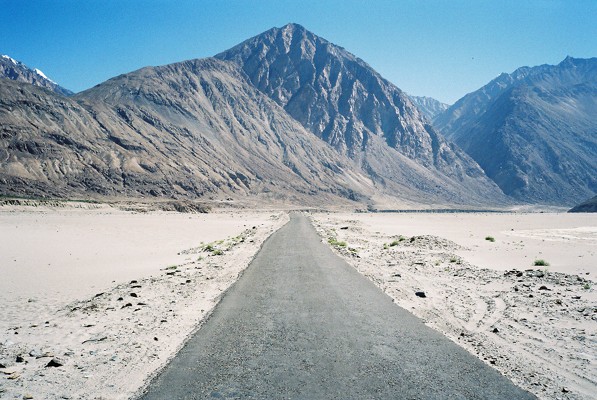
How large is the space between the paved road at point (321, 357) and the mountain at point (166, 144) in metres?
90.9

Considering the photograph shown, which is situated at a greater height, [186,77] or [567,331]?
[186,77]

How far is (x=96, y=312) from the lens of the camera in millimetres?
10133

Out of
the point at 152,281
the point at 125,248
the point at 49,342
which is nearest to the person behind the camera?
the point at 49,342

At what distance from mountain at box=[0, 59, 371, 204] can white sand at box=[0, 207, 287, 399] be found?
78644 mm

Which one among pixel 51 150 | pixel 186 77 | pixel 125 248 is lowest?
pixel 125 248

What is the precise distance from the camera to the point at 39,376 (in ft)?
20.8

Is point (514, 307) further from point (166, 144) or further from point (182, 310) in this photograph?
point (166, 144)

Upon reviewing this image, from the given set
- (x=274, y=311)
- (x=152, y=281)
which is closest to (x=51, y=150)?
(x=152, y=281)

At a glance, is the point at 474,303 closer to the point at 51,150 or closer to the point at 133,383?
the point at 133,383

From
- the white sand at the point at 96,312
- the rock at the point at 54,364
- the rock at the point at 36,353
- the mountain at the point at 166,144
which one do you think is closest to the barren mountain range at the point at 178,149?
the mountain at the point at 166,144

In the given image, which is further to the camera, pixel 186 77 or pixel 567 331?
pixel 186 77

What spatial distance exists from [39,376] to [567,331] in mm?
10675

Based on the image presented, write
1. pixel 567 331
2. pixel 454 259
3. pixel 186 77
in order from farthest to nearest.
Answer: pixel 186 77, pixel 454 259, pixel 567 331

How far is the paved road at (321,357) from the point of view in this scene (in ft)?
19.0
